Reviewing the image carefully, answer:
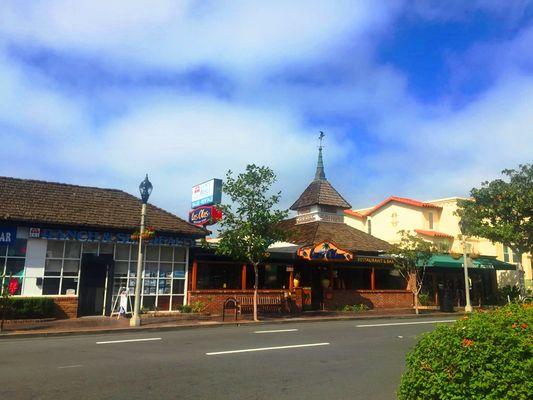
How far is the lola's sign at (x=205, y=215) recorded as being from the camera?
1123 inches

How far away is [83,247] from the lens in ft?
73.0

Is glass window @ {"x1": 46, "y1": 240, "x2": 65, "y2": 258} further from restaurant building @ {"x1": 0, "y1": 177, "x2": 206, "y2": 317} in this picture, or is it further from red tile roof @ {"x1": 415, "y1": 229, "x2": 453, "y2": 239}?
red tile roof @ {"x1": 415, "y1": 229, "x2": 453, "y2": 239}

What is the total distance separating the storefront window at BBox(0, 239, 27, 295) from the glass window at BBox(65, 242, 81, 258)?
5.64ft

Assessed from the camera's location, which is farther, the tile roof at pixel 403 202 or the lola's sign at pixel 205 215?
the tile roof at pixel 403 202

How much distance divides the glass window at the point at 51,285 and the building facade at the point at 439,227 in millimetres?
26929

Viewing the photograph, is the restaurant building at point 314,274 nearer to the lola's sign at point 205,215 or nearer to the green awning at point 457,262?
the green awning at point 457,262

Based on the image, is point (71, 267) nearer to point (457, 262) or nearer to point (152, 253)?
point (152, 253)

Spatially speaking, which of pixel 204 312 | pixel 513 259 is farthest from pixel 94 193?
pixel 513 259

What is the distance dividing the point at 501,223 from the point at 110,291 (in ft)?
81.3

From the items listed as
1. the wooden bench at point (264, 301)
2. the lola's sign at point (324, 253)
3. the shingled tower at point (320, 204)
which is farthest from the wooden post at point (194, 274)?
the shingled tower at point (320, 204)

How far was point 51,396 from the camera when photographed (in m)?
7.09

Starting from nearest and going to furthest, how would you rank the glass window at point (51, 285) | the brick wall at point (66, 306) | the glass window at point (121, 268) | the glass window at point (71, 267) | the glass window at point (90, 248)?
the brick wall at point (66, 306)
the glass window at point (51, 285)
the glass window at point (71, 267)
the glass window at point (90, 248)
the glass window at point (121, 268)

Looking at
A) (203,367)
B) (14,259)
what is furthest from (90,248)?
(203,367)

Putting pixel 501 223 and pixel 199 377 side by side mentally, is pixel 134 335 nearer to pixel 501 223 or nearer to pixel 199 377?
pixel 199 377
